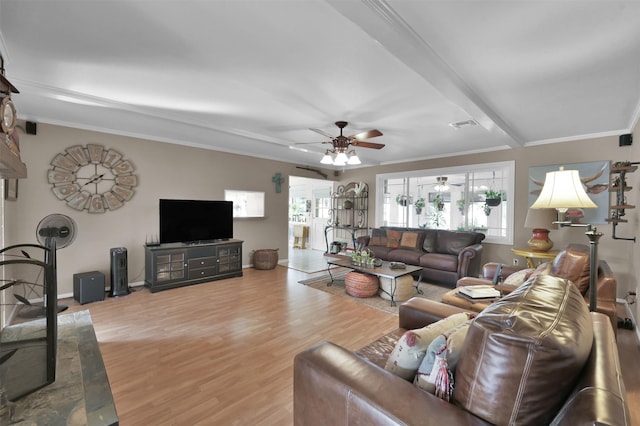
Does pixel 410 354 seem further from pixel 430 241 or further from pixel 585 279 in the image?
pixel 430 241

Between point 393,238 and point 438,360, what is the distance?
4841mm

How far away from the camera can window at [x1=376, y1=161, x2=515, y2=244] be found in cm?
517

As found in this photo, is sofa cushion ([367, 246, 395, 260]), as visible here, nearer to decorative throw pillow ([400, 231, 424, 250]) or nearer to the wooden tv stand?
decorative throw pillow ([400, 231, 424, 250])

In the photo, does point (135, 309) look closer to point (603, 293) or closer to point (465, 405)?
point (465, 405)

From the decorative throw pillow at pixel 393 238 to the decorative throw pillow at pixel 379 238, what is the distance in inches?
3.8

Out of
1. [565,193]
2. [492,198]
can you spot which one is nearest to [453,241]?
[492,198]

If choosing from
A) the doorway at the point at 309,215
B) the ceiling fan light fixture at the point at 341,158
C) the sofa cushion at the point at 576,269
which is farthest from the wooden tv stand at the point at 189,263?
the sofa cushion at the point at 576,269

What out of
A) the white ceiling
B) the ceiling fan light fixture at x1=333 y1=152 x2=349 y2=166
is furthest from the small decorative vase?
the ceiling fan light fixture at x1=333 y1=152 x2=349 y2=166

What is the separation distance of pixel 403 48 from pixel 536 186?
417cm

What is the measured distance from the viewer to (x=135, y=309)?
3504 millimetres

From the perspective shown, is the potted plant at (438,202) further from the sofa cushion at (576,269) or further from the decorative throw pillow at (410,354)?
the decorative throw pillow at (410,354)

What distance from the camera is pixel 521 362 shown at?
0.80 meters

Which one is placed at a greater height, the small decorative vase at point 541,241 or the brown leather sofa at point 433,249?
the small decorative vase at point 541,241

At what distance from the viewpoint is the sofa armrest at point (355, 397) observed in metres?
0.93
